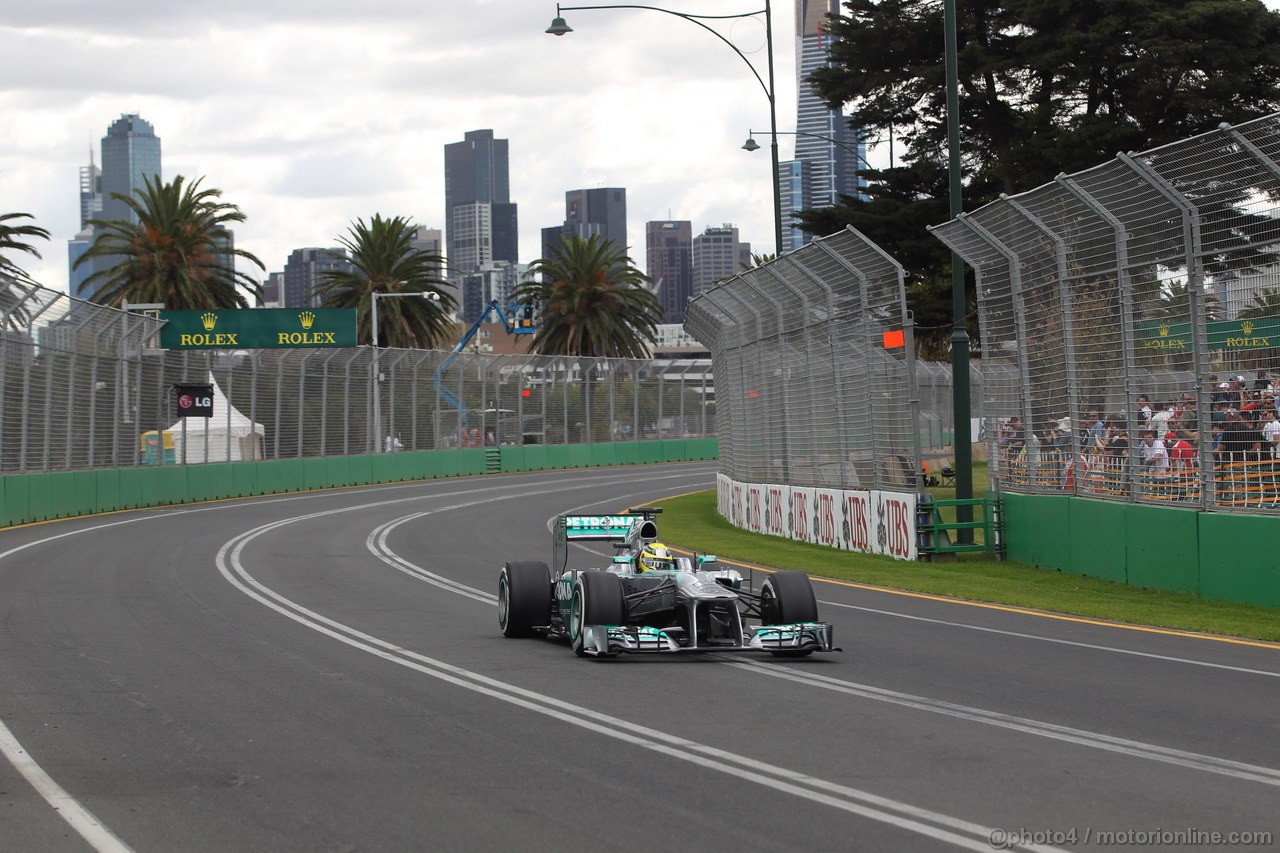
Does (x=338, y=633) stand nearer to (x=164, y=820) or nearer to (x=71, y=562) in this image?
(x=164, y=820)

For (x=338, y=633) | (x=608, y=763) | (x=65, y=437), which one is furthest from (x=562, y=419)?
(x=608, y=763)

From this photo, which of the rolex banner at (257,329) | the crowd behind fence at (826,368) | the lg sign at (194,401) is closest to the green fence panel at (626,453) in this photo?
the rolex banner at (257,329)

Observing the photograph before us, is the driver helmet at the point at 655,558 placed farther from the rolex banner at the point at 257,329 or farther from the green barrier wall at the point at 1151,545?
the rolex banner at the point at 257,329

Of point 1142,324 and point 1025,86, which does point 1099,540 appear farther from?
point 1025,86

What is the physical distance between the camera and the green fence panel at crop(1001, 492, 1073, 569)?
18.3 metres

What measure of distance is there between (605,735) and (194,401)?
112 feet

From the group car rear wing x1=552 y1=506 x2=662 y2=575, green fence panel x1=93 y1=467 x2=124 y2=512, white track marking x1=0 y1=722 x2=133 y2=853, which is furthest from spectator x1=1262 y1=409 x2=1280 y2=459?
green fence panel x1=93 y1=467 x2=124 y2=512

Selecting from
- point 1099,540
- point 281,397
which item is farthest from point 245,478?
point 1099,540

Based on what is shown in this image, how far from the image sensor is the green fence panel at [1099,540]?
1680cm

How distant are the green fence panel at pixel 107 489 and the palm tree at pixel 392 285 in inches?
938

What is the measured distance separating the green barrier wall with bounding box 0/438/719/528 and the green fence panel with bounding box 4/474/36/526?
0.8 inches

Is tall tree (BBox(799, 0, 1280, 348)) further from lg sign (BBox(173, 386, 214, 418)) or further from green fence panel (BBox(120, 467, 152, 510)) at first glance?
green fence panel (BBox(120, 467, 152, 510))

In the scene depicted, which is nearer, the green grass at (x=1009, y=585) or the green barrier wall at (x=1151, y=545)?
the green grass at (x=1009, y=585)

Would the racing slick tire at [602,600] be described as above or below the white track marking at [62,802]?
above
